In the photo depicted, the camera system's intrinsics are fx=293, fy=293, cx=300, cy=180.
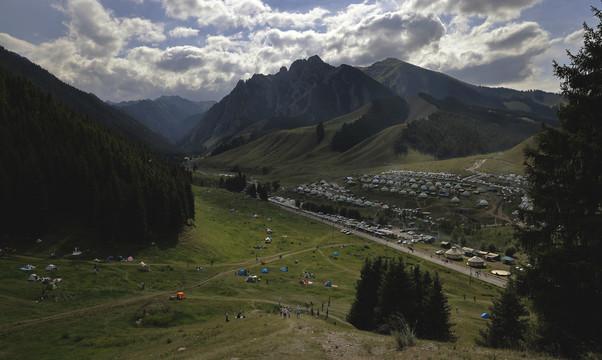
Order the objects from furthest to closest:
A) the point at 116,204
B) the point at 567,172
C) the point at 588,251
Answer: the point at 116,204
the point at 567,172
the point at 588,251

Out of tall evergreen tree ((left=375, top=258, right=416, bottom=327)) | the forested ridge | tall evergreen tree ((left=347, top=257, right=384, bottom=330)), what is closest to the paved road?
tall evergreen tree ((left=347, top=257, right=384, bottom=330))

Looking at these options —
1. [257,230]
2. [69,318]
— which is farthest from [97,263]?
[257,230]

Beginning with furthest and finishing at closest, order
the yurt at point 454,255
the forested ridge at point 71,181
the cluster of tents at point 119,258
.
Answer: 1. the yurt at point 454,255
2. the forested ridge at point 71,181
3. the cluster of tents at point 119,258

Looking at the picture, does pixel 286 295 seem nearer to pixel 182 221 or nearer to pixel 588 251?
pixel 182 221

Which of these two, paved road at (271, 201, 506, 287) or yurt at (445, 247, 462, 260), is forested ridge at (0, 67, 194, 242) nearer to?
paved road at (271, 201, 506, 287)

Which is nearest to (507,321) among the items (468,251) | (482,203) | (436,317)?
(436,317)

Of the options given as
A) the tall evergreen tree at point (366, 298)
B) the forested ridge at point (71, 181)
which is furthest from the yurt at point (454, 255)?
the forested ridge at point (71, 181)

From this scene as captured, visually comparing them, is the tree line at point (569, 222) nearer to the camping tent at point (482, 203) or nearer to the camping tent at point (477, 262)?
the camping tent at point (477, 262)
